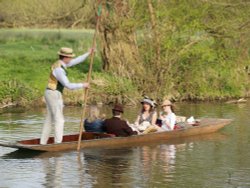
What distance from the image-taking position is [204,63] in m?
26.9

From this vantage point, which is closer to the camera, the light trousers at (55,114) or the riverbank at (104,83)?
the light trousers at (55,114)

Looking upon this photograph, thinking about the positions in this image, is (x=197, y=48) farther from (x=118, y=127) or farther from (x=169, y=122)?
(x=118, y=127)

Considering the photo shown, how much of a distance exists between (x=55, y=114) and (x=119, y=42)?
38.7 ft

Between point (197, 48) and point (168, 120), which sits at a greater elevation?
point (197, 48)

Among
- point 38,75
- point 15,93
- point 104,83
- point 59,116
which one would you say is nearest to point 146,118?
point 59,116

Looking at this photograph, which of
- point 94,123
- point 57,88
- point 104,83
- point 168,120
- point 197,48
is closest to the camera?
point 57,88

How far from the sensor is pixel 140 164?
49.2 feet

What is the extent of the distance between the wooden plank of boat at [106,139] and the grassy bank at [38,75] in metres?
6.32

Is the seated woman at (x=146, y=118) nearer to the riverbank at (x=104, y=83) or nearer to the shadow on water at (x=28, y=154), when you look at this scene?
the shadow on water at (x=28, y=154)

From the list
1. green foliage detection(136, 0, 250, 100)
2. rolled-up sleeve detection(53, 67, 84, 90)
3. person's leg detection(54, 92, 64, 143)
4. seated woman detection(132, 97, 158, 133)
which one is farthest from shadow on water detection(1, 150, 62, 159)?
green foliage detection(136, 0, 250, 100)

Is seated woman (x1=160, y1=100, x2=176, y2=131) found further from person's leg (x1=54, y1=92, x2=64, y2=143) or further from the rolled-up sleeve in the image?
the rolled-up sleeve

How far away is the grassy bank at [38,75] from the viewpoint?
976 inches

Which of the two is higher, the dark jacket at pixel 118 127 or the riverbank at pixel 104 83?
the riverbank at pixel 104 83

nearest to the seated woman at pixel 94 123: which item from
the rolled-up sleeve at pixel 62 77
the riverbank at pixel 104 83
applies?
the rolled-up sleeve at pixel 62 77
